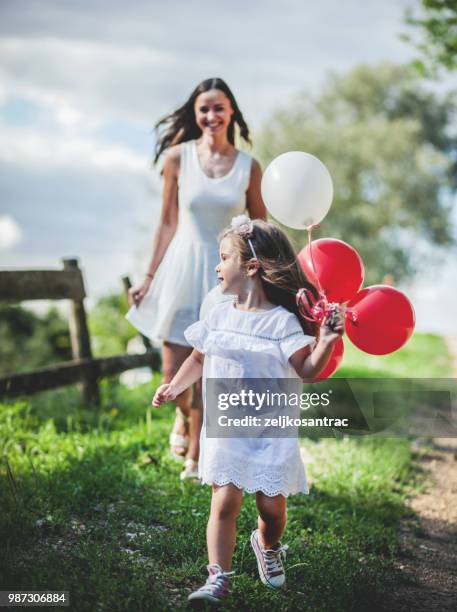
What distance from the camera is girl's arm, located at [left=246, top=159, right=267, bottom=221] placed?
4.02m

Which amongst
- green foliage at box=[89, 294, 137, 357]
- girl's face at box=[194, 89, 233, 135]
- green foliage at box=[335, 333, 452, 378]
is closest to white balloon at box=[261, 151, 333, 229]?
girl's face at box=[194, 89, 233, 135]

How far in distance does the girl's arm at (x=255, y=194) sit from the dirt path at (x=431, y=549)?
6.36 ft

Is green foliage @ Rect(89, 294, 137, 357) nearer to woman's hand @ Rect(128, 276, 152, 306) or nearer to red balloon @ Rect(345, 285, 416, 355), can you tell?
woman's hand @ Rect(128, 276, 152, 306)

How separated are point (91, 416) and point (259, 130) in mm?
20793

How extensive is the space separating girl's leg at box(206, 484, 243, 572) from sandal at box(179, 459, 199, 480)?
135 cm

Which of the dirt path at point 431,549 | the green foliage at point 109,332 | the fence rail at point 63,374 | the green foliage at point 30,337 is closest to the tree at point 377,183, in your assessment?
the green foliage at point 30,337

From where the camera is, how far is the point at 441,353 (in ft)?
41.2

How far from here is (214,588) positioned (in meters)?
2.45

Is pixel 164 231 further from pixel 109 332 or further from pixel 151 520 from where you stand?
pixel 109 332

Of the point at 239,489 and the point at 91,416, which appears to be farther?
the point at 91,416

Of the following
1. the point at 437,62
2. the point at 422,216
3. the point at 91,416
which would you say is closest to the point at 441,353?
the point at 437,62

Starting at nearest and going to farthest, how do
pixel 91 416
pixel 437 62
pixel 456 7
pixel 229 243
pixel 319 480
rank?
pixel 229 243
pixel 319 480
pixel 91 416
pixel 456 7
pixel 437 62

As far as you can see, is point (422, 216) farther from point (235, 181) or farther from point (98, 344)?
point (235, 181)

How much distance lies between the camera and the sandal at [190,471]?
3.88 m
